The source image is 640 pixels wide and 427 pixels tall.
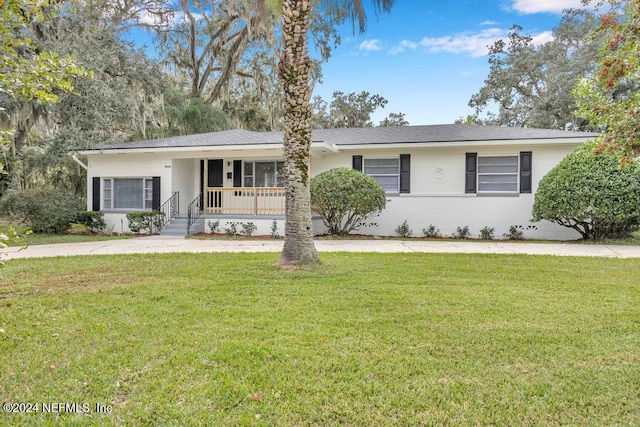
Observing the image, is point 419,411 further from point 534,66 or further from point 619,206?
point 534,66

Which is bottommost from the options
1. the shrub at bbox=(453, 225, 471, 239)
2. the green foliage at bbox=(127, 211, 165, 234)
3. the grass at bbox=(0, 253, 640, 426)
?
the grass at bbox=(0, 253, 640, 426)

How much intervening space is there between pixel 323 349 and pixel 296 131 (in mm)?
4594

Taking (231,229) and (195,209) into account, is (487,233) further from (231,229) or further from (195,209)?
(195,209)

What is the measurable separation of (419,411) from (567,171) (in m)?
10.5

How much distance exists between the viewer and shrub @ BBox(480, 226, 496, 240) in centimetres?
1320

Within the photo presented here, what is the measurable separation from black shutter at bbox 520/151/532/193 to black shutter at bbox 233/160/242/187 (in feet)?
31.6

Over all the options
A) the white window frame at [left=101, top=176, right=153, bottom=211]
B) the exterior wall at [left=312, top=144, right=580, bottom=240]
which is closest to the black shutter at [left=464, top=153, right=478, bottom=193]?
the exterior wall at [left=312, top=144, right=580, bottom=240]

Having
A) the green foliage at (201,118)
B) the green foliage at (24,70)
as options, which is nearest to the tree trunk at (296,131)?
the green foliage at (24,70)

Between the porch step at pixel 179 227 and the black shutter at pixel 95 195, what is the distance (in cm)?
321

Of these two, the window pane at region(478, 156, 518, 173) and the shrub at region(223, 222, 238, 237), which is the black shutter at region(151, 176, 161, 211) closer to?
the shrub at region(223, 222, 238, 237)

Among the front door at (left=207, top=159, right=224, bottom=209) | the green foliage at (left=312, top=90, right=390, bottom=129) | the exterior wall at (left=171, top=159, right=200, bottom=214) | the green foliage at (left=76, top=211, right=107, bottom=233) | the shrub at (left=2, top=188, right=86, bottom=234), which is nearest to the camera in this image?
the shrub at (left=2, top=188, right=86, bottom=234)

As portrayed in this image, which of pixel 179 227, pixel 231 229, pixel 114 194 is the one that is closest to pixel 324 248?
pixel 231 229

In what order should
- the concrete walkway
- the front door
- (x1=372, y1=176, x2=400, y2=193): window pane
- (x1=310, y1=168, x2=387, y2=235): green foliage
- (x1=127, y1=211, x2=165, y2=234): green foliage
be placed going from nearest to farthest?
the concrete walkway < (x1=310, y1=168, x2=387, y2=235): green foliage < (x1=372, y1=176, x2=400, y2=193): window pane < (x1=127, y1=211, x2=165, y2=234): green foliage < the front door

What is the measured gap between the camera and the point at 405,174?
13977 mm
